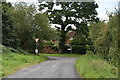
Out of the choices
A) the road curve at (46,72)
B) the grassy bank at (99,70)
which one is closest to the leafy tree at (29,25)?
the road curve at (46,72)

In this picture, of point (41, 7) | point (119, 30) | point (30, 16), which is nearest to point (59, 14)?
point (41, 7)

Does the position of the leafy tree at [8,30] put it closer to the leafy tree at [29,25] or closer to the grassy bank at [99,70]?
the leafy tree at [29,25]

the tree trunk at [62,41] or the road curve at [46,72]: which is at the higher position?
the tree trunk at [62,41]

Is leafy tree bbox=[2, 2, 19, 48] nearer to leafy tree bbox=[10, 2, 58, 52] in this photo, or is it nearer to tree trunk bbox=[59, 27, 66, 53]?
leafy tree bbox=[10, 2, 58, 52]

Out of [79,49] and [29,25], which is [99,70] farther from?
[79,49]

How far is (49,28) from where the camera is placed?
51812 millimetres

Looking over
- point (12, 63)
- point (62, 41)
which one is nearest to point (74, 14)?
point (62, 41)

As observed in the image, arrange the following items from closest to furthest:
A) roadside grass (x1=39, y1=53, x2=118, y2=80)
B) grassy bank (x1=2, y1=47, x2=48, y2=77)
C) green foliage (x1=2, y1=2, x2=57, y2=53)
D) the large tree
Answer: roadside grass (x1=39, y1=53, x2=118, y2=80), grassy bank (x1=2, y1=47, x2=48, y2=77), green foliage (x1=2, y1=2, x2=57, y2=53), the large tree

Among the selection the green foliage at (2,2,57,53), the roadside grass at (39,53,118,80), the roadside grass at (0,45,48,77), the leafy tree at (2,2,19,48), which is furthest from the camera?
the green foliage at (2,2,57,53)

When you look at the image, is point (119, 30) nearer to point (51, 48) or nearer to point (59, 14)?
point (59, 14)

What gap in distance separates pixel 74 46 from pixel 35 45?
74.0 ft

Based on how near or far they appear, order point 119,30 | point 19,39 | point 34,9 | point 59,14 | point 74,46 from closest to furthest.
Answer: point 119,30
point 19,39
point 34,9
point 59,14
point 74,46

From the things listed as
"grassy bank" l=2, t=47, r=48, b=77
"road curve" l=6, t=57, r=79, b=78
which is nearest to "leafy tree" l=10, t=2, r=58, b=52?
"grassy bank" l=2, t=47, r=48, b=77

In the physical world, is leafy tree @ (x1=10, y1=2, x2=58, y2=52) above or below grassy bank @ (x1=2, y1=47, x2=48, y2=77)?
above
